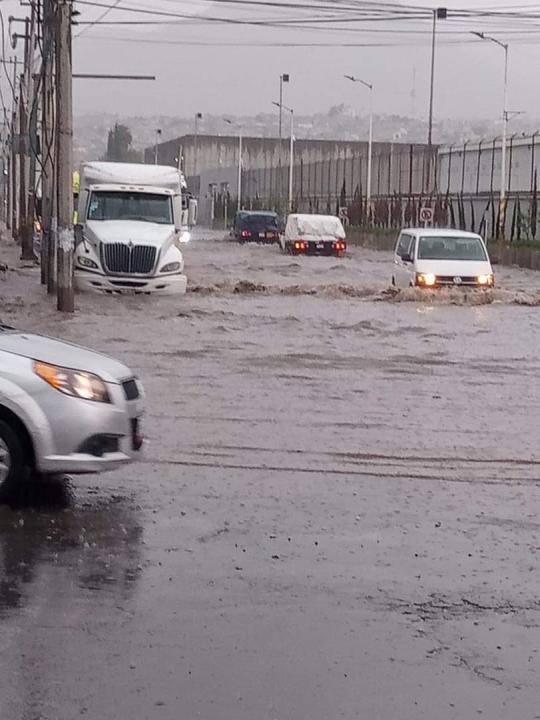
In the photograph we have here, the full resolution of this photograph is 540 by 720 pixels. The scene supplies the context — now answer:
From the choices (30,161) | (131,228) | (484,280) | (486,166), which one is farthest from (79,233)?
(486,166)

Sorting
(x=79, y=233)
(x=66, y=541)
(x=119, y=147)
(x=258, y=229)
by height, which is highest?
(x=119, y=147)

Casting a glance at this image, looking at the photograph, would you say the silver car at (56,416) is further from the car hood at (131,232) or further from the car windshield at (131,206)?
the car windshield at (131,206)

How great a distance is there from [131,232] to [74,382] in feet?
66.5

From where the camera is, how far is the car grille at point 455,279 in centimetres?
2931

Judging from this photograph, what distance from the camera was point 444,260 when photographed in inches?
1162

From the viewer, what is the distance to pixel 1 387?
27.2 feet

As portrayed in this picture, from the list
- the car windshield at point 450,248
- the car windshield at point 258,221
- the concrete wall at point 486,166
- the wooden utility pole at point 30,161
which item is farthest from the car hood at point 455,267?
the car windshield at point 258,221

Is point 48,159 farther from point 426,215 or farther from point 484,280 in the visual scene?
point 426,215

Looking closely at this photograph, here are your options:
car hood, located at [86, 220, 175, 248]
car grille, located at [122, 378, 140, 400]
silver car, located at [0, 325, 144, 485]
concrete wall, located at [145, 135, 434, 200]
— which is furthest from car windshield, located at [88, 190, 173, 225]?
concrete wall, located at [145, 135, 434, 200]

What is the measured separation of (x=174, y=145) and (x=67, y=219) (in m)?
135

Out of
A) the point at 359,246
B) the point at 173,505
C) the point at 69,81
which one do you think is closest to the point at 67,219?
the point at 69,81

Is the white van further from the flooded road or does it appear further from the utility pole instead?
the utility pole

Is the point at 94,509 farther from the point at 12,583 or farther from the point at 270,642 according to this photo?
the point at 270,642

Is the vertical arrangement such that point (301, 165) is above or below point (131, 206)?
above
